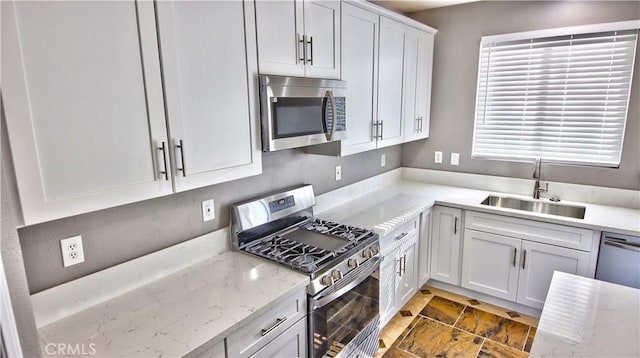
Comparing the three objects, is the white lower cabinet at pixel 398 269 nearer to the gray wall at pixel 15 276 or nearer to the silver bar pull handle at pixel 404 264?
the silver bar pull handle at pixel 404 264

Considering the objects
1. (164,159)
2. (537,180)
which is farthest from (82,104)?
(537,180)

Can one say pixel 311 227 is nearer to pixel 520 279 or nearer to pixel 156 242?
pixel 156 242

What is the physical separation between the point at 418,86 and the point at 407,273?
5.32 feet

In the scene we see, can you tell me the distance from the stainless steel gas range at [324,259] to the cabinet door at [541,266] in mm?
1279

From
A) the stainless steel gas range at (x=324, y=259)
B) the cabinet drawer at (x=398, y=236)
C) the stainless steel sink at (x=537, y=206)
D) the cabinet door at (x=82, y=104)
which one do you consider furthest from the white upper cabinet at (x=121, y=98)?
the stainless steel sink at (x=537, y=206)

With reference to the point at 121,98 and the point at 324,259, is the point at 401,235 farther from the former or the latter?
the point at 121,98

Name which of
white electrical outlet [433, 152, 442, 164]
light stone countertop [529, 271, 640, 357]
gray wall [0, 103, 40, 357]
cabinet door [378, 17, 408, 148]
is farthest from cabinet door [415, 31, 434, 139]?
gray wall [0, 103, 40, 357]

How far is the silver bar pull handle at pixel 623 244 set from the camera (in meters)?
2.30

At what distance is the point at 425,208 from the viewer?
2.85 meters

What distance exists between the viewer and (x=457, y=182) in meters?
3.52

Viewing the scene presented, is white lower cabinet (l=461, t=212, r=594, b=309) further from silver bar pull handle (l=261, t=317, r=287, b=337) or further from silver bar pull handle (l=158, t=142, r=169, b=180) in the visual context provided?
silver bar pull handle (l=158, t=142, r=169, b=180)

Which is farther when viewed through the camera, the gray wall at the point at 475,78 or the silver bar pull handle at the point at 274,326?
the gray wall at the point at 475,78

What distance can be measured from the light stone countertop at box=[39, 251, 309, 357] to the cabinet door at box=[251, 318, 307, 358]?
0.19 m

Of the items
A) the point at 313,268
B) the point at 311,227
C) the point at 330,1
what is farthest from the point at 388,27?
the point at 313,268
